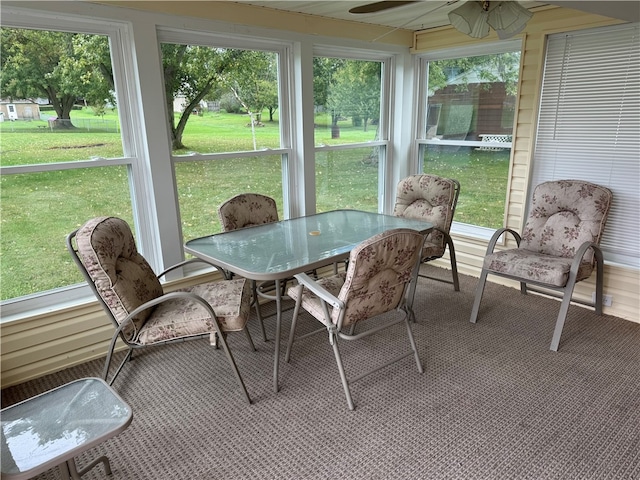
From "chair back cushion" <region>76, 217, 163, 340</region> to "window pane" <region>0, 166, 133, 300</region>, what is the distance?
1.89ft

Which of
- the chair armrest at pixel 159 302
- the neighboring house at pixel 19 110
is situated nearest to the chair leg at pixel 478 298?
the chair armrest at pixel 159 302

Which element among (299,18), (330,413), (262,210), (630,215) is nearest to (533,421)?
(330,413)

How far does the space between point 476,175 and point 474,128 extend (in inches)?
17.4

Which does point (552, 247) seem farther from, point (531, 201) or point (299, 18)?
point (299, 18)

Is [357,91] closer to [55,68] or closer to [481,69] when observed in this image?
[481,69]

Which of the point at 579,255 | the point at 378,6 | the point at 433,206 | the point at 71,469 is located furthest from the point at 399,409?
the point at 378,6

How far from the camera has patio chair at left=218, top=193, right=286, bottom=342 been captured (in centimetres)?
292

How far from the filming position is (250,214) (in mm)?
3086

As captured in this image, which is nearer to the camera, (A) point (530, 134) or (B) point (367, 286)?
(B) point (367, 286)

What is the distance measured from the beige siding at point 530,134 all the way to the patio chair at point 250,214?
2003 mm

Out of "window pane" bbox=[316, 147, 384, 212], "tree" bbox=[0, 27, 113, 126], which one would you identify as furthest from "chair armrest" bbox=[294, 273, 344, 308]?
"window pane" bbox=[316, 147, 384, 212]

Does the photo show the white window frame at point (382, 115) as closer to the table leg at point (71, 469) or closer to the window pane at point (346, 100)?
the window pane at point (346, 100)

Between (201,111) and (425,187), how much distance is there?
1.89 meters

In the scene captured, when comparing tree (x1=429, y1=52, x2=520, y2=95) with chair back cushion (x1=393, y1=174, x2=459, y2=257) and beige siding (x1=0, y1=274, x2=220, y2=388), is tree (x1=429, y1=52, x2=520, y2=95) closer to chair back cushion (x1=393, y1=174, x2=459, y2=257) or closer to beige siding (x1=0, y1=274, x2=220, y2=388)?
chair back cushion (x1=393, y1=174, x2=459, y2=257)
